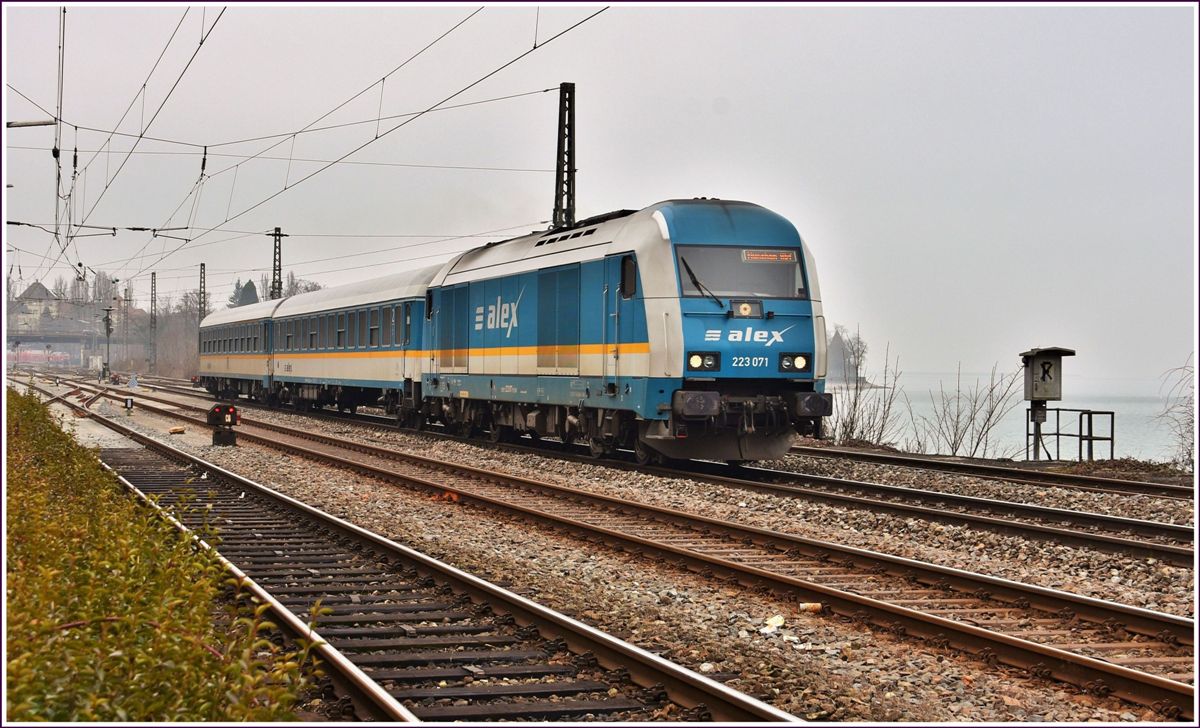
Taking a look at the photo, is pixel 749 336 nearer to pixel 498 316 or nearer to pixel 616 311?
pixel 616 311

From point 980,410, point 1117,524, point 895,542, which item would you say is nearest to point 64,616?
point 895,542

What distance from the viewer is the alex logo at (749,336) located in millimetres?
15461

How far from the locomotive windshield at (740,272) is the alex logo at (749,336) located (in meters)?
0.50

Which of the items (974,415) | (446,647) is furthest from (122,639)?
(974,415)

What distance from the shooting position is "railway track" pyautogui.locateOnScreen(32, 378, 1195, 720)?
6.32 meters

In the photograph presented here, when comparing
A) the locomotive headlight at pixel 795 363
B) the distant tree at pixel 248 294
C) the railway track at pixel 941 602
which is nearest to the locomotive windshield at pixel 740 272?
the locomotive headlight at pixel 795 363

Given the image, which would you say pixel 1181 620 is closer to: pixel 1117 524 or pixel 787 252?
pixel 1117 524

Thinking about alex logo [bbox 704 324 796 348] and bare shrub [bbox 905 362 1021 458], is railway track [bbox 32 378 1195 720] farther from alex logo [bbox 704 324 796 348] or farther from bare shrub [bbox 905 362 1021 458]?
bare shrub [bbox 905 362 1021 458]

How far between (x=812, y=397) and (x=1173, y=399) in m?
7.43

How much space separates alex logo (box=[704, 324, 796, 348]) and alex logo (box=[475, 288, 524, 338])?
5.08m

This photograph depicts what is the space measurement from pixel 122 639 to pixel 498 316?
51.2ft

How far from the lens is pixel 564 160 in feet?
88.5

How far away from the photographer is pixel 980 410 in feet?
80.0

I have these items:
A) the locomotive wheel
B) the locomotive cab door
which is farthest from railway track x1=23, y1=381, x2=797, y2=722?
the locomotive wheel
